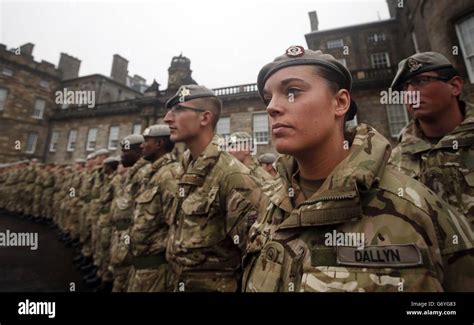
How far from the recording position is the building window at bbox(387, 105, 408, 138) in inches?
542

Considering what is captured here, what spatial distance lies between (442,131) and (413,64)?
0.73 meters

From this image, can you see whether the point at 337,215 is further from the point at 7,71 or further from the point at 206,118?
the point at 7,71

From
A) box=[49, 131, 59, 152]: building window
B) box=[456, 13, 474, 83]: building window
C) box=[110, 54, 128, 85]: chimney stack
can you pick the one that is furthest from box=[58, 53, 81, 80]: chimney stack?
box=[456, 13, 474, 83]: building window

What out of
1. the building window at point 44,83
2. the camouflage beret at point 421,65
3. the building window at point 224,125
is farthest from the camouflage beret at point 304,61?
the building window at point 44,83

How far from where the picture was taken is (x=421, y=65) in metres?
2.08

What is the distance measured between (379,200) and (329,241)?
291 millimetres

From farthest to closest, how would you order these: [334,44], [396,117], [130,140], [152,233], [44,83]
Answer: [334,44], [44,83], [396,117], [130,140], [152,233]

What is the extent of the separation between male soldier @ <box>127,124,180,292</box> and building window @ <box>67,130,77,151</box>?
80.4ft

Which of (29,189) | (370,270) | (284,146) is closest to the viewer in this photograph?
(370,270)

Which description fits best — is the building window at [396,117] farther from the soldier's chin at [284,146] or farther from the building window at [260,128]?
the soldier's chin at [284,146]

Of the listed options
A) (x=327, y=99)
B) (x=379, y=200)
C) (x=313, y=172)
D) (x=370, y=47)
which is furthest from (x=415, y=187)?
(x=370, y=47)

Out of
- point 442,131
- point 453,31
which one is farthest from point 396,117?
point 442,131

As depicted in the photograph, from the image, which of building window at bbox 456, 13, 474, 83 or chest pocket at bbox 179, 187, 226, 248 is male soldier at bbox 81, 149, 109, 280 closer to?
chest pocket at bbox 179, 187, 226, 248

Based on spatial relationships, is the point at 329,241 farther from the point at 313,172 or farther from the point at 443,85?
the point at 443,85
